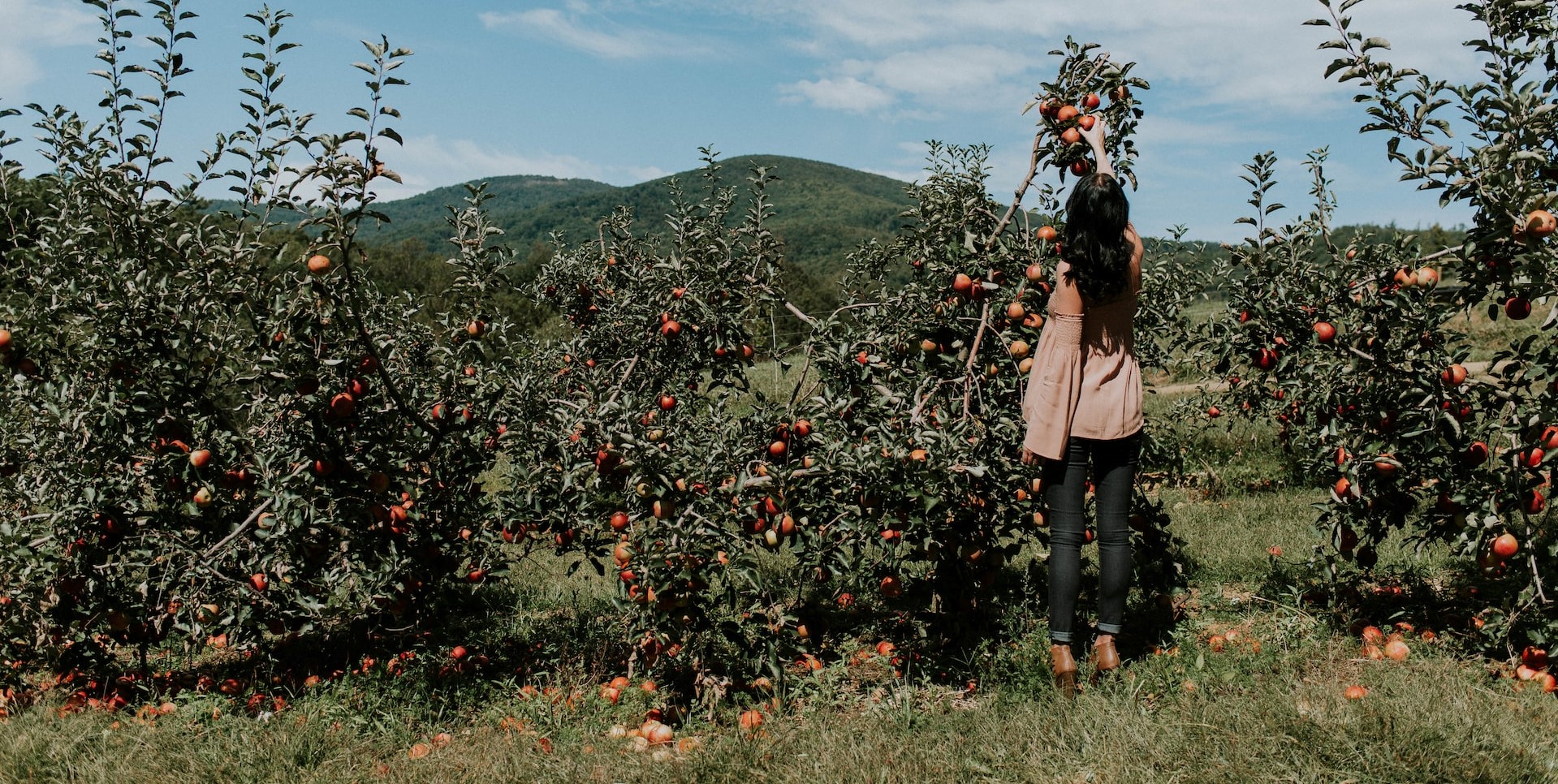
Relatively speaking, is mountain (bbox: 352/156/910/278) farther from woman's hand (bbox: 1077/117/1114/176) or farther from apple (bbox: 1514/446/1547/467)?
apple (bbox: 1514/446/1547/467)

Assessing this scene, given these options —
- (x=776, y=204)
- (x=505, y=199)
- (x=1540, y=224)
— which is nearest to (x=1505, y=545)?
(x=1540, y=224)

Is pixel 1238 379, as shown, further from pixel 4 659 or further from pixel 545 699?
pixel 4 659

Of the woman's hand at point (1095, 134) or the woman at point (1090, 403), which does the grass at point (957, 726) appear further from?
the woman's hand at point (1095, 134)

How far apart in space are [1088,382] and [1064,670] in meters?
0.86

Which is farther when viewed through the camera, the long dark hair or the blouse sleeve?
the blouse sleeve

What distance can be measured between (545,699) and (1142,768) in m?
1.91

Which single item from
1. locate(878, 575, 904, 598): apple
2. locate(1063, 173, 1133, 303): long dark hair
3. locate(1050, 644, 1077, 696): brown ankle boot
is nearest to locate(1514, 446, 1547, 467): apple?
locate(1063, 173, 1133, 303): long dark hair

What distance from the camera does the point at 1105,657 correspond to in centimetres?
295

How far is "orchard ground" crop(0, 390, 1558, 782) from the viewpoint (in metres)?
2.30

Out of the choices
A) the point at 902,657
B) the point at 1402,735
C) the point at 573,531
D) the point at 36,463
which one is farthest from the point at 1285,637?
the point at 36,463

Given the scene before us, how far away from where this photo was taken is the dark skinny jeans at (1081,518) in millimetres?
2873

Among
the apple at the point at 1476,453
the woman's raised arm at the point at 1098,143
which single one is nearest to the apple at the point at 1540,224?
the apple at the point at 1476,453

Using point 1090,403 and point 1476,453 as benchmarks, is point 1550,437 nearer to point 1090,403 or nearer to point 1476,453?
point 1476,453

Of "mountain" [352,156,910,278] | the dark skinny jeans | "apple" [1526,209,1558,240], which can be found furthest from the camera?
"mountain" [352,156,910,278]
